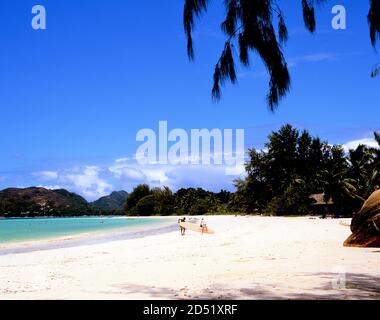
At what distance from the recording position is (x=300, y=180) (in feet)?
192

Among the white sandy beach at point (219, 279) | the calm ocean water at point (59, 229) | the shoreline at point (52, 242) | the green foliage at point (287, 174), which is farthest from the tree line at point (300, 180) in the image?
the white sandy beach at point (219, 279)

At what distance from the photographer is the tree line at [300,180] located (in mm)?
43812

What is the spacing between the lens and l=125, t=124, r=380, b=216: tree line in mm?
43812

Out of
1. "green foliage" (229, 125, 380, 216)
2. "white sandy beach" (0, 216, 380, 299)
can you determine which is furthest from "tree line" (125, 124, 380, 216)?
"white sandy beach" (0, 216, 380, 299)

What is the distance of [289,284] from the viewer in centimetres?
715

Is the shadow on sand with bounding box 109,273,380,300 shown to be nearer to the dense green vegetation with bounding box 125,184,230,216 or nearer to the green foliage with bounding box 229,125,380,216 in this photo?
the green foliage with bounding box 229,125,380,216

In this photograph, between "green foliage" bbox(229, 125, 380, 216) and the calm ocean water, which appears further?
"green foliage" bbox(229, 125, 380, 216)

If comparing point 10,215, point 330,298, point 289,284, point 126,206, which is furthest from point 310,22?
point 10,215

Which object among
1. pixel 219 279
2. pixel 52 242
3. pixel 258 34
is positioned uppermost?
pixel 258 34

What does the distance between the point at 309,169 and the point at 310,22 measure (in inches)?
2385

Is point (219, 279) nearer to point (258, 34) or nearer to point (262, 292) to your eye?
point (262, 292)

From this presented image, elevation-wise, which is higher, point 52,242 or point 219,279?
point 219,279

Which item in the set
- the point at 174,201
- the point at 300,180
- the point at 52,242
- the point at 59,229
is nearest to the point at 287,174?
the point at 300,180
